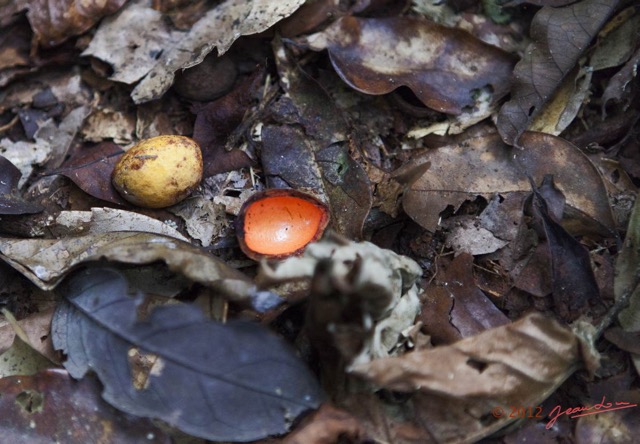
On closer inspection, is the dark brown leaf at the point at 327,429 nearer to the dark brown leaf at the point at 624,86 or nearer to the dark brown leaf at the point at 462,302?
the dark brown leaf at the point at 462,302

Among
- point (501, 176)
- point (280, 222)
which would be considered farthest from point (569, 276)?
point (280, 222)

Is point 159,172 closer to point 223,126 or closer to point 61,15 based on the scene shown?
point 223,126

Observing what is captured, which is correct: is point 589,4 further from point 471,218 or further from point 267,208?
point 267,208

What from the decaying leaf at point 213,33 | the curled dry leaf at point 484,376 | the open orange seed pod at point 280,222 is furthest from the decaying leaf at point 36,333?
the curled dry leaf at point 484,376

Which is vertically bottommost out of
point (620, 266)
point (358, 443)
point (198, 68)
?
point (358, 443)

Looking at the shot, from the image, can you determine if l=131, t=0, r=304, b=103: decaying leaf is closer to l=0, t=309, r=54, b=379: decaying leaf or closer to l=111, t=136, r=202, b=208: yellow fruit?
l=111, t=136, r=202, b=208: yellow fruit

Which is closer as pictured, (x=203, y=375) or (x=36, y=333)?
(x=203, y=375)

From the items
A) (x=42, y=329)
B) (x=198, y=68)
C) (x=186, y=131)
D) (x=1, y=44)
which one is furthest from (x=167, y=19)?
(x=42, y=329)
